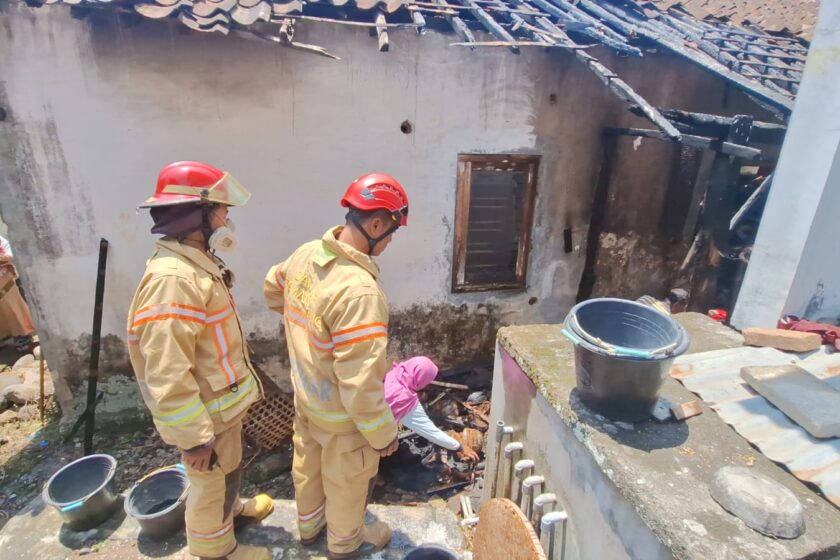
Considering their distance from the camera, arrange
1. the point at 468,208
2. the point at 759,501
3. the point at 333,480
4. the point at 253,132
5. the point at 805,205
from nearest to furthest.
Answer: the point at 759,501
the point at 333,480
the point at 805,205
the point at 253,132
the point at 468,208

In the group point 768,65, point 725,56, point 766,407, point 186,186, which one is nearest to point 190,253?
point 186,186

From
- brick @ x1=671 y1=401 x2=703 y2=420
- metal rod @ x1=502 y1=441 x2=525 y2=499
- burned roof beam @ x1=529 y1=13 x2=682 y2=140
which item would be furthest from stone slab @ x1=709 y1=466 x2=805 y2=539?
burned roof beam @ x1=529 y1=13 x2=682 y2=140

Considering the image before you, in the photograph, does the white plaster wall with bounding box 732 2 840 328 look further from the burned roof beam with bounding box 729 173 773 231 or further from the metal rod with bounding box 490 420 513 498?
the metal rod with bounding box 490 420 513 498

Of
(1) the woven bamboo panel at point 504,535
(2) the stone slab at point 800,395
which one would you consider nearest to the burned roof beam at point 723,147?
(2) the stone slab at point 800,395

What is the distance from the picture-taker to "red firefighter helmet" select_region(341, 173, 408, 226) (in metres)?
2.47

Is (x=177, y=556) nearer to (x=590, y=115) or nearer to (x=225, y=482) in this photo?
(x=225, y=482)

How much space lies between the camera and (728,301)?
5797 millimetres

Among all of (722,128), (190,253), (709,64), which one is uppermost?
(709,64)

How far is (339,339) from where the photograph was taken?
2346 millimetres

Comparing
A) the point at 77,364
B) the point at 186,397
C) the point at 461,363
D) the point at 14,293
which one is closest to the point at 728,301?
the point at 461,363

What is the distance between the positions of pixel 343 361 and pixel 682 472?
1.61m

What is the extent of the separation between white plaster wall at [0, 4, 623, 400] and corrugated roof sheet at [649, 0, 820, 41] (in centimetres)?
371

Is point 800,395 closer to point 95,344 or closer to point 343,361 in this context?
point 343,361

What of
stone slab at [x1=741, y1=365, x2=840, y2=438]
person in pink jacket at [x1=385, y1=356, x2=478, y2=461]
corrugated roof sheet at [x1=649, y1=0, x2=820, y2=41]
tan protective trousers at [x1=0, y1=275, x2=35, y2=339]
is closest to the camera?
stone slab at [x1=741, y1=365, x2=840, y2=438]
